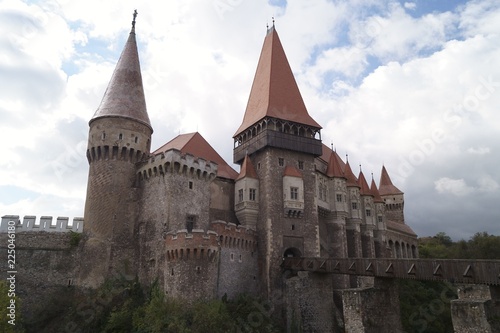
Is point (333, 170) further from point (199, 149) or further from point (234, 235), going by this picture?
point (234, 235)

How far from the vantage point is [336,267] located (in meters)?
24.6

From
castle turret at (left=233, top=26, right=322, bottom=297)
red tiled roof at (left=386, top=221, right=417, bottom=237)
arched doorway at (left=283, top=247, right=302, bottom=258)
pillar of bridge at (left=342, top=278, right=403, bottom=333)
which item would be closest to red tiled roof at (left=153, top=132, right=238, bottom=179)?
castle turret at (left=233, top=26, right=322, bottom=297)

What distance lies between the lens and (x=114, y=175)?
85.1 feet

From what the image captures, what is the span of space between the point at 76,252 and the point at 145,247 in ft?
13.7

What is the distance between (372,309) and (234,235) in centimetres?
929

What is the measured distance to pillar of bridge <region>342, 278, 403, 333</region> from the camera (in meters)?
20.2

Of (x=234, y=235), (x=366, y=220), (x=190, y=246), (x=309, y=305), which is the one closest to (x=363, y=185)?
(x=366, y=220)

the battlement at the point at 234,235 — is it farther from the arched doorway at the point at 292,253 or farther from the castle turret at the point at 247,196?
the arched doorway at the point at 292,253

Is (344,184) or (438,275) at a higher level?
(344,184)

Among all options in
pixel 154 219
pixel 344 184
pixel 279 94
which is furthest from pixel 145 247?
pixel 344 184

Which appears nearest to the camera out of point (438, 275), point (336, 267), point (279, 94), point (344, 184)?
point (438, 275)

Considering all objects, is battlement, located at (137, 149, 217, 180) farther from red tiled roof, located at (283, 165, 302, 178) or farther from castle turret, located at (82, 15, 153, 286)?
red tiled roof, located at (283, 165, 302, 178)

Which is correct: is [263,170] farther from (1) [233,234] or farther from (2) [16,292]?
(2) [16,292]

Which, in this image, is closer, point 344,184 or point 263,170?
point 263,170
